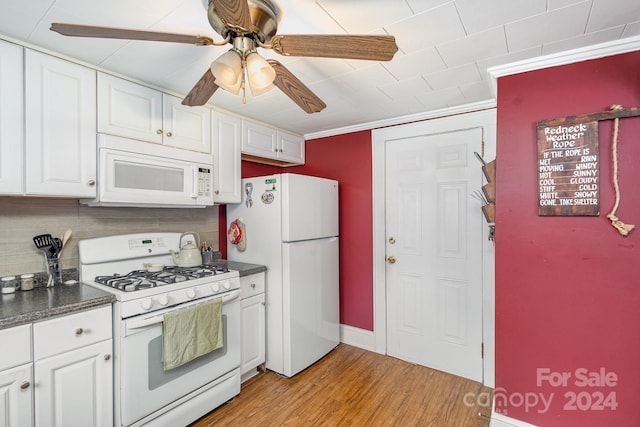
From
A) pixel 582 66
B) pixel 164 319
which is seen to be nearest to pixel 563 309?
pixel 582 66

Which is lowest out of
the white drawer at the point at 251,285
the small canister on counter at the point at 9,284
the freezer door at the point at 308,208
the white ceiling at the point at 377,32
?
the white drawer at the point at 251,285

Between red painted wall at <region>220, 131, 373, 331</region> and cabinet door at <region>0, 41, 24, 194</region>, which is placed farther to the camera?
red painted wall at <region>220, 131, 373, 331</region>

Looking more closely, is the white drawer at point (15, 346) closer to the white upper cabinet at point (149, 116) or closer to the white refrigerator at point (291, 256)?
the white upper cabinet at point (149, 116)

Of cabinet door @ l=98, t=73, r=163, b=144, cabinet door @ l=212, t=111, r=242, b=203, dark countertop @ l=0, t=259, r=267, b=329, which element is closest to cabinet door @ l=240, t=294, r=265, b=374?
cabinet door @ l=212, t=111, r=242, b=203

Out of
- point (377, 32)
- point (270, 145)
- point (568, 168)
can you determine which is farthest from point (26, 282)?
point (568, 168)

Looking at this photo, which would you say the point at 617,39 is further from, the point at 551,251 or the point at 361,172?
the point at 361,172

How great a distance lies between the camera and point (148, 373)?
1760 millimetres

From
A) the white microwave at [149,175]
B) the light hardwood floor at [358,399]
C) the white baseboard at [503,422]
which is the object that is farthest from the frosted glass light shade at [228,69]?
the white baseboard at [503,422]

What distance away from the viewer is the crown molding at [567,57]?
155cm

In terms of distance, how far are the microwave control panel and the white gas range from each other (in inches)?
18.0

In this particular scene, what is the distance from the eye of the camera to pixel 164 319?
5.89 feet

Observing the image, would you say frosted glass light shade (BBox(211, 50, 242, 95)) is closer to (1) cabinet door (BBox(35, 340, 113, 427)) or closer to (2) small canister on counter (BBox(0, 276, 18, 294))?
(1) cabinet door (BBox(35, 340, 113, 427))

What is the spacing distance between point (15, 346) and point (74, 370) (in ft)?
0.94

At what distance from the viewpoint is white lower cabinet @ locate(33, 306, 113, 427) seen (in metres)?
1.43
